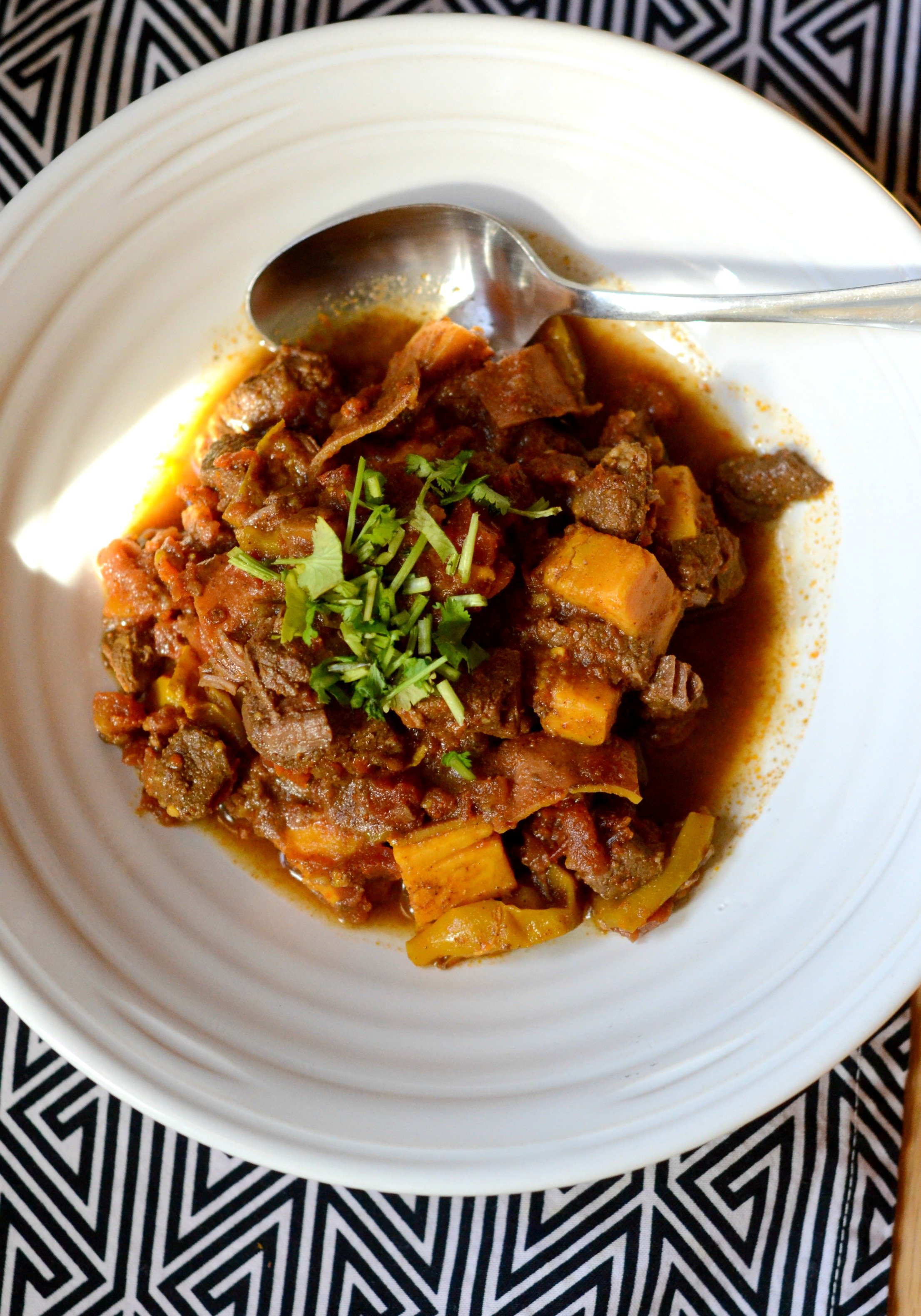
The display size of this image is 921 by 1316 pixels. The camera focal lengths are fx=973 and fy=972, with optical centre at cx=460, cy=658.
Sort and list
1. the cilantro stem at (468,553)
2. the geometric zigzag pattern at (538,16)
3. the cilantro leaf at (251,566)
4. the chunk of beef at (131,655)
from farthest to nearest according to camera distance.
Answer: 1. the geometric zigzag pattern at (538,16)
2. the chunk of beef at (131,655)
3. the cilantro leaf at (251,566)
4. the cilantro stem at (468,553)

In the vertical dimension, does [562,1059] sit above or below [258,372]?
below

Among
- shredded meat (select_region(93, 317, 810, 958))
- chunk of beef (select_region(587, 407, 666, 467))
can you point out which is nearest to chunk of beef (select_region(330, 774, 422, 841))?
shredded meat (select_region(93, 317, 810, 958))

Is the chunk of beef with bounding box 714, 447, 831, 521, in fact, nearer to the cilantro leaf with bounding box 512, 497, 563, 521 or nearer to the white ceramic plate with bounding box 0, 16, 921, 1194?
the white ceramic plate with bounding box 0, 16, 921, 1194

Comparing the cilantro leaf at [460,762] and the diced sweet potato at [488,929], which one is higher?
the cilantro leaf at [460,762]

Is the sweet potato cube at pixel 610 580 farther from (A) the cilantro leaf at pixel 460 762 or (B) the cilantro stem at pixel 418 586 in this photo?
(A) the cilantro leaf at pixel 460 762

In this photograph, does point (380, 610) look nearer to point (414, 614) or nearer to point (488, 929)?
point (414, 614)

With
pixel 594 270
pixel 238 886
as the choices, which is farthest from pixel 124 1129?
pixel 594 270

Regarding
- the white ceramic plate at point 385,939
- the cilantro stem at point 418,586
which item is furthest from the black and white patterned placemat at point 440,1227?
the cilantro stem at point 418,586

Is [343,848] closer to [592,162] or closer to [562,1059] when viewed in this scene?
[562,1059]
